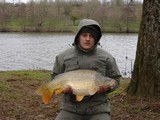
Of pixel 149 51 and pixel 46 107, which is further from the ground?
pixel 149 51

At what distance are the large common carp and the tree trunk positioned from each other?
2.98 meters

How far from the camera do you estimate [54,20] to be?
68.1m

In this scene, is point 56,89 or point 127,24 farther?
point 127,24

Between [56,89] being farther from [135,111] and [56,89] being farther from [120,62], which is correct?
[120,62]

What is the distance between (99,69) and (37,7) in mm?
74061

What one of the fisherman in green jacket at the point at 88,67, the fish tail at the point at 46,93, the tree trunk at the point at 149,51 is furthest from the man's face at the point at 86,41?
the tree trunk at the point at 149,51

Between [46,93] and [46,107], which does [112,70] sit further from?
→ [46,107]

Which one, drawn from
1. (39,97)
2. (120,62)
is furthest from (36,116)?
(120,62)

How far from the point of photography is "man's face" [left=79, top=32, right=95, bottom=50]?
13.6 feet

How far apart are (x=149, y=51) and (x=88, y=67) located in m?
2.94

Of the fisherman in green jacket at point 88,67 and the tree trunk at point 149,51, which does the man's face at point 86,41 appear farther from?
the tree trunk at point 149,51

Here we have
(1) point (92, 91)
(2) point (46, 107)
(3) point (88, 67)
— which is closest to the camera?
(1) point (92, 91)

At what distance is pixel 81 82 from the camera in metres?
3.94

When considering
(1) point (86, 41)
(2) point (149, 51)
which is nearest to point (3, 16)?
(2) point (149, 51)
